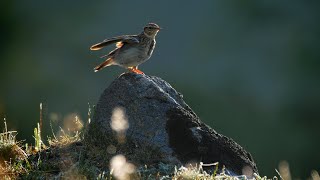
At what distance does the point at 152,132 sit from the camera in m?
9.31

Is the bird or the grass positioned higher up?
the bird

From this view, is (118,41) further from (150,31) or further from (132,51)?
(150,31)

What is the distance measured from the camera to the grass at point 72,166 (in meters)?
8.43

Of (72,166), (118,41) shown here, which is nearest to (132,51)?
(118,41)

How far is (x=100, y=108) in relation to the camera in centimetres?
955

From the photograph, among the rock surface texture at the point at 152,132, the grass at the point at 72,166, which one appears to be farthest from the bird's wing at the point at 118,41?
the grass at the point at 72,166

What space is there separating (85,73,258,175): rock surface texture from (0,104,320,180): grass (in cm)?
15

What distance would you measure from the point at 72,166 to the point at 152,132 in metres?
1.10

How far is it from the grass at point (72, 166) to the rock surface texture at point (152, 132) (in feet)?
0.50

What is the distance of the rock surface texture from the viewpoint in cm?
920

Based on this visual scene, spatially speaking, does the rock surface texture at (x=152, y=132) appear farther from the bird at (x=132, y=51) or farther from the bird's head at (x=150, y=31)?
the bird's head at (x=150, y=31)

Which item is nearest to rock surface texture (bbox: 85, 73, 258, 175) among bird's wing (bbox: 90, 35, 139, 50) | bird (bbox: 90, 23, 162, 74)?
bird's wing (bbox: 90, 35, 139, 50)

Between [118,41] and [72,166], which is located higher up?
[118,41]

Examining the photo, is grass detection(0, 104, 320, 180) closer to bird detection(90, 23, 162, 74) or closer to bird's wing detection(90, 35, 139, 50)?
bird's wing detection(90, 35, 139, 50)
